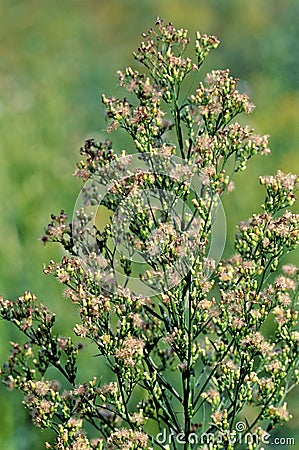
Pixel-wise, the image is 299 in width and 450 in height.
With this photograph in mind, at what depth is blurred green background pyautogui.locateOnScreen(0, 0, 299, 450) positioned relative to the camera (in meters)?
3.34

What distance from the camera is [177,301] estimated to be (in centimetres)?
127

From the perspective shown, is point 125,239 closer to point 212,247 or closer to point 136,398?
point 212,247

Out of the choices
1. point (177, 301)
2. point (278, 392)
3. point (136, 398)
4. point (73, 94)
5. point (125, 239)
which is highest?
point (73, 94)

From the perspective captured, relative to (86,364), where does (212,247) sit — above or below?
below

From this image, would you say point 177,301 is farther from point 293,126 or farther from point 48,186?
point 293,126

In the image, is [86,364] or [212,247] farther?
[86,364]

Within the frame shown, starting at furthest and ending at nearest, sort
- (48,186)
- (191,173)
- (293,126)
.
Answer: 1. (293,126)
2. (48,186)
3. (191,173)

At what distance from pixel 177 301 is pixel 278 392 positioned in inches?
11.9

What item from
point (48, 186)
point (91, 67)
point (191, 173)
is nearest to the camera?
point (191, 173)

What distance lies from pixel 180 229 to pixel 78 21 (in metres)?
6.53

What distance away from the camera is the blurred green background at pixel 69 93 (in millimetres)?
3340

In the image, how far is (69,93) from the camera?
509 cm

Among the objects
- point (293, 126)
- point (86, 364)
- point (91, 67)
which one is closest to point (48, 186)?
point (86, 364)

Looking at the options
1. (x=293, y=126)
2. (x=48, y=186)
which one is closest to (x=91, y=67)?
(x=293, y=126)
